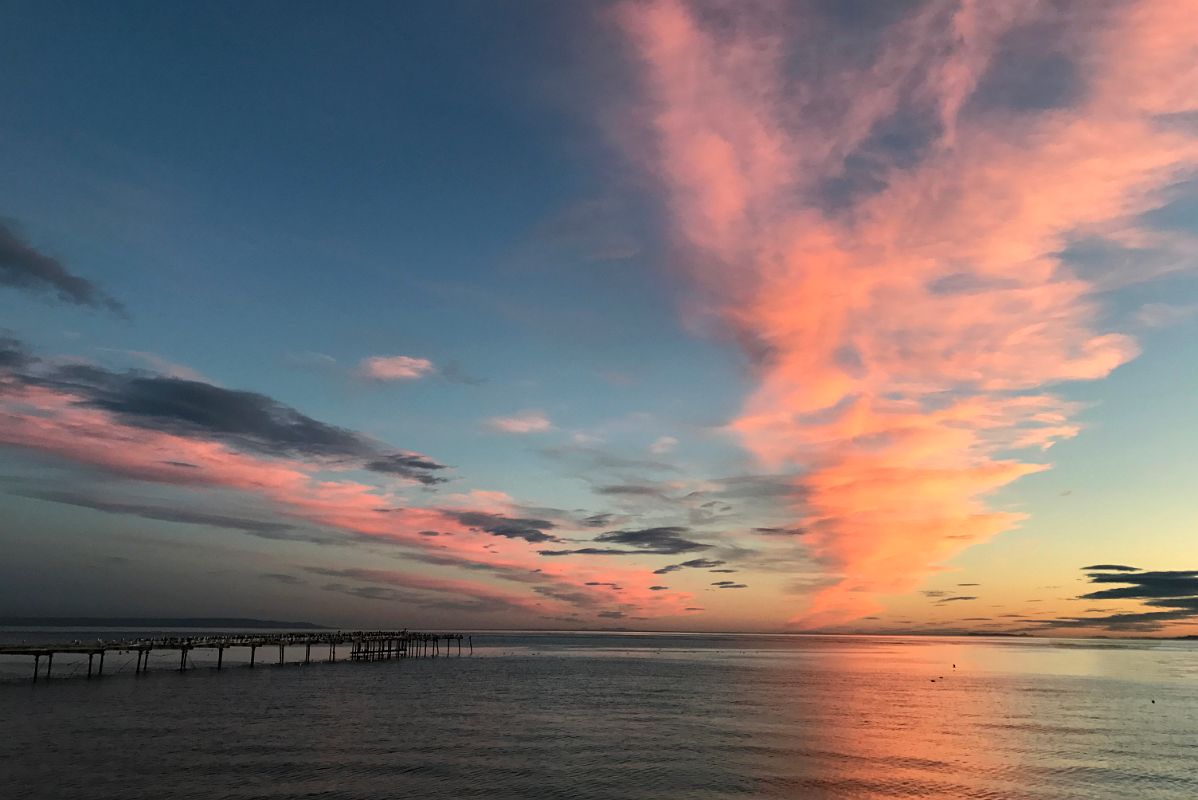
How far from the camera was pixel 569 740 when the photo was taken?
188 feet

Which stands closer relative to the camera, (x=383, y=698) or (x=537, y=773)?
(x=537, y=773)

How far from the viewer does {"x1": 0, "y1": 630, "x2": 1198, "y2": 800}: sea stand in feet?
140

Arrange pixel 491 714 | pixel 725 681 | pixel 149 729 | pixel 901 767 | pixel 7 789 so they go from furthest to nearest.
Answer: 1. pixel 725 681
2. pixel 491 714
3. pixel 149 729
4. pixel 901 767
5. pixel 7 789

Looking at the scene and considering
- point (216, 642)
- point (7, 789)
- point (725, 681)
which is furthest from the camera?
point (216, 642)

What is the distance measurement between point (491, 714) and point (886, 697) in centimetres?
5727

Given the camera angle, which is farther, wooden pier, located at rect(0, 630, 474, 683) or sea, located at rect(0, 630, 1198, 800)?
wooden pier, located at rect(0, 630, 474, 683)

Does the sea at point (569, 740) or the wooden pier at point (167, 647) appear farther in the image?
the wooden pier at point (167, 647)

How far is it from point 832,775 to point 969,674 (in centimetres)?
11532

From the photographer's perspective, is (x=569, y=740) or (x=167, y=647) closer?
(x=569, y=740)

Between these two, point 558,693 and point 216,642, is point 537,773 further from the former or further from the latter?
point 216,642

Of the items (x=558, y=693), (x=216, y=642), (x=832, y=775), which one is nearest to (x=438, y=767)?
(x=832, y=775)

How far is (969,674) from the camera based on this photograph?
141 meters

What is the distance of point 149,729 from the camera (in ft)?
187

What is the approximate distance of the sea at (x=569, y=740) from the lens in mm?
42656
